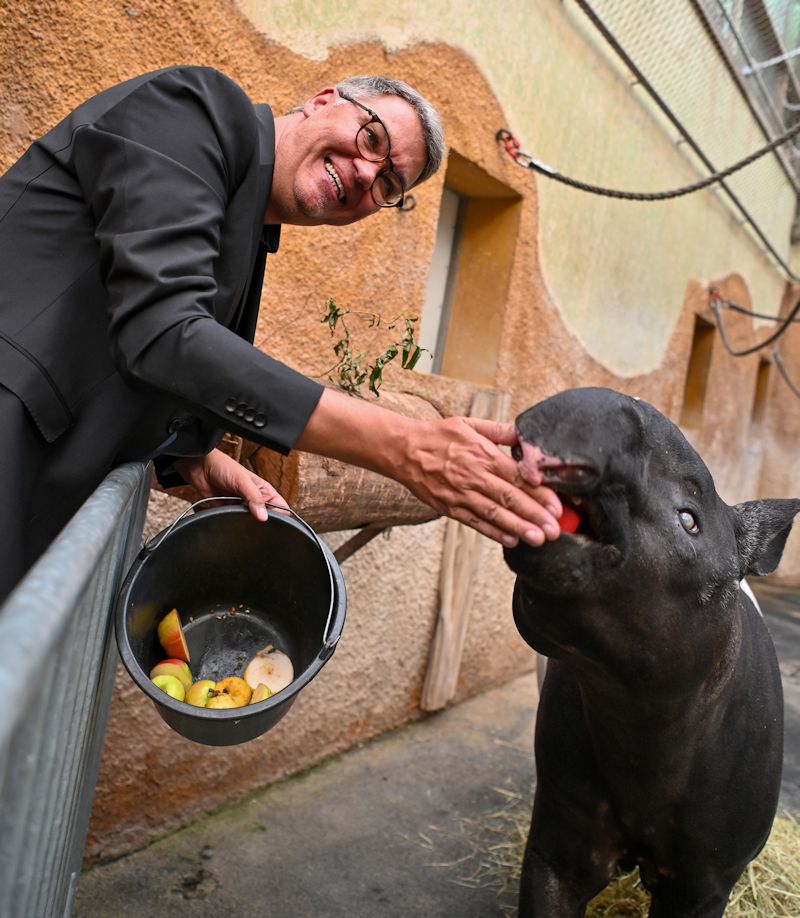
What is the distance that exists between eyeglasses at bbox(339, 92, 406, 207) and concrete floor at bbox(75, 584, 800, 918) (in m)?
2.14

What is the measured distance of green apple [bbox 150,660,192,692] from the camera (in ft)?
5.12

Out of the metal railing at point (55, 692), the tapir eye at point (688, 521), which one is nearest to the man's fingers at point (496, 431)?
the tapir eye at point (688, 521)

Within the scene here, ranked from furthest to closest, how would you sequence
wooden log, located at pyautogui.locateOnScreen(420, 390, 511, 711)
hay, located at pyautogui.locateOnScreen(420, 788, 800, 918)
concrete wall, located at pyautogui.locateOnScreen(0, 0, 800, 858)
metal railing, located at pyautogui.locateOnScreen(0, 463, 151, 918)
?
wooden log, located at pyautogui.locateOnScreen(420, 390, 511, 711) → hay, located at pyautogui.locateOnScreen(420, 788, 800, 918) → concrete wall, located at pyautogui.locateOnScreen(0, 0, 800, 858) → metal railing, located at pyautogui.locateOnScreen(0, 463, 151, 918)

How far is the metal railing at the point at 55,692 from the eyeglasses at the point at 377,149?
77 centimetres

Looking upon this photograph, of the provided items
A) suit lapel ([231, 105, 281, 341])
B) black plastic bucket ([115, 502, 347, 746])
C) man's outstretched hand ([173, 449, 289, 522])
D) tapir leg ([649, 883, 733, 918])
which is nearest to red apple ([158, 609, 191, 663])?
black plastic bucket ([115, 502, 347, 746])

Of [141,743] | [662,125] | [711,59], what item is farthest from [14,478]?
[711,59]

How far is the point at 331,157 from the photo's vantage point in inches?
67.3

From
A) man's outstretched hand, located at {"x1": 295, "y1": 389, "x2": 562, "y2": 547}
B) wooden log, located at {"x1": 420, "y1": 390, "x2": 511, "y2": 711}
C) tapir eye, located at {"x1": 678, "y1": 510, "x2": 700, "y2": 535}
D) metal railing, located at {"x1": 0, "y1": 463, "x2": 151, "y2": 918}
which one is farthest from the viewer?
wooden log, located at {"x1": 420, "y1": 390, "x2": 511, "y2": 711}

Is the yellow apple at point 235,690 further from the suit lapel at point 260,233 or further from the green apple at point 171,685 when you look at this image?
the suit lapel at point 260,233

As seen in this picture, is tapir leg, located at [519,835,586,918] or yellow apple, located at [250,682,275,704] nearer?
yellow apple, located at [250,682,275,704]

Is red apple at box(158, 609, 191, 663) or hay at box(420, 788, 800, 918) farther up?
red apple at box(158, 609, 191, 663)

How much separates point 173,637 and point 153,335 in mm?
691

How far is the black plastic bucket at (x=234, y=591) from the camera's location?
5.16 feet

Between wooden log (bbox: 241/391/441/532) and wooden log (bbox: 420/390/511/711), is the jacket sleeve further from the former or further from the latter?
wooden log (bbox: 420/390/511/711)
